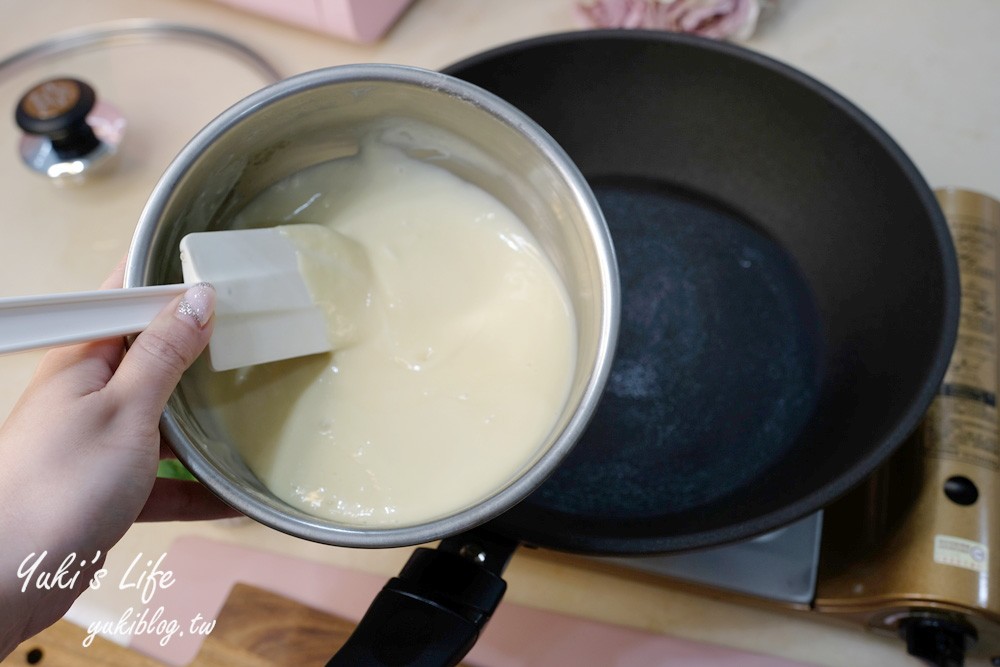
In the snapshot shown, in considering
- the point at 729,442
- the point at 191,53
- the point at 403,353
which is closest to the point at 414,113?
the point at 403,353

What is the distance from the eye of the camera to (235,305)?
55 centimetres

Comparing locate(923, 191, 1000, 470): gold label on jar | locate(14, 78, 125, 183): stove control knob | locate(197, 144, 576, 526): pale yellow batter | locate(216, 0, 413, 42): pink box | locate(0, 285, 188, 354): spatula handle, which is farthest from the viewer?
locate(216, 0, 413, 42): pink box

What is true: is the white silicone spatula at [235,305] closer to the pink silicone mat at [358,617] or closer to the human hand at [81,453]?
the human hand at [81,453]

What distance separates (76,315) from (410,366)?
0.80 ft

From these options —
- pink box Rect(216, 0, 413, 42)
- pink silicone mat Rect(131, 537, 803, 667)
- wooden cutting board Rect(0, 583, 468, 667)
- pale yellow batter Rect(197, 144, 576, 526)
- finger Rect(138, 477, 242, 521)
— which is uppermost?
pink box Rect(216, 0, 413, 42)

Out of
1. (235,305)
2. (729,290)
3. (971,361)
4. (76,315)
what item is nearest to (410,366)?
(235,305)

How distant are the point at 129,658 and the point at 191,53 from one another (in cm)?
76

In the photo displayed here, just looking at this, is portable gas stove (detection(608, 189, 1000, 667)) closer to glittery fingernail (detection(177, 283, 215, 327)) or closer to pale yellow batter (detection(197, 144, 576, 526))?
pale yellow batter (detection(197, 144, 576, 526))

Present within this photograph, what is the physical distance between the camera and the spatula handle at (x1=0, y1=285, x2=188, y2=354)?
1.38ft

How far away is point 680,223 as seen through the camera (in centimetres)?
90

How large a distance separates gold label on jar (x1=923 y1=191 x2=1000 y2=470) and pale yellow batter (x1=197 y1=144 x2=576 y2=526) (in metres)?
0.37

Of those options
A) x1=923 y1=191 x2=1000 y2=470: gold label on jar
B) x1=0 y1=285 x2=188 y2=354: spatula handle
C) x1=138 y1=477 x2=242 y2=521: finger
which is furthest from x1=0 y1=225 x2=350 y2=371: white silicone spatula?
x1=923 y1=191 x2=1000 y2=470: gold label on jar

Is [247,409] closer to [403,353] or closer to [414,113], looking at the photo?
[403,353]

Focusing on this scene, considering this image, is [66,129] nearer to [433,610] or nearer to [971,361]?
[433,610]
